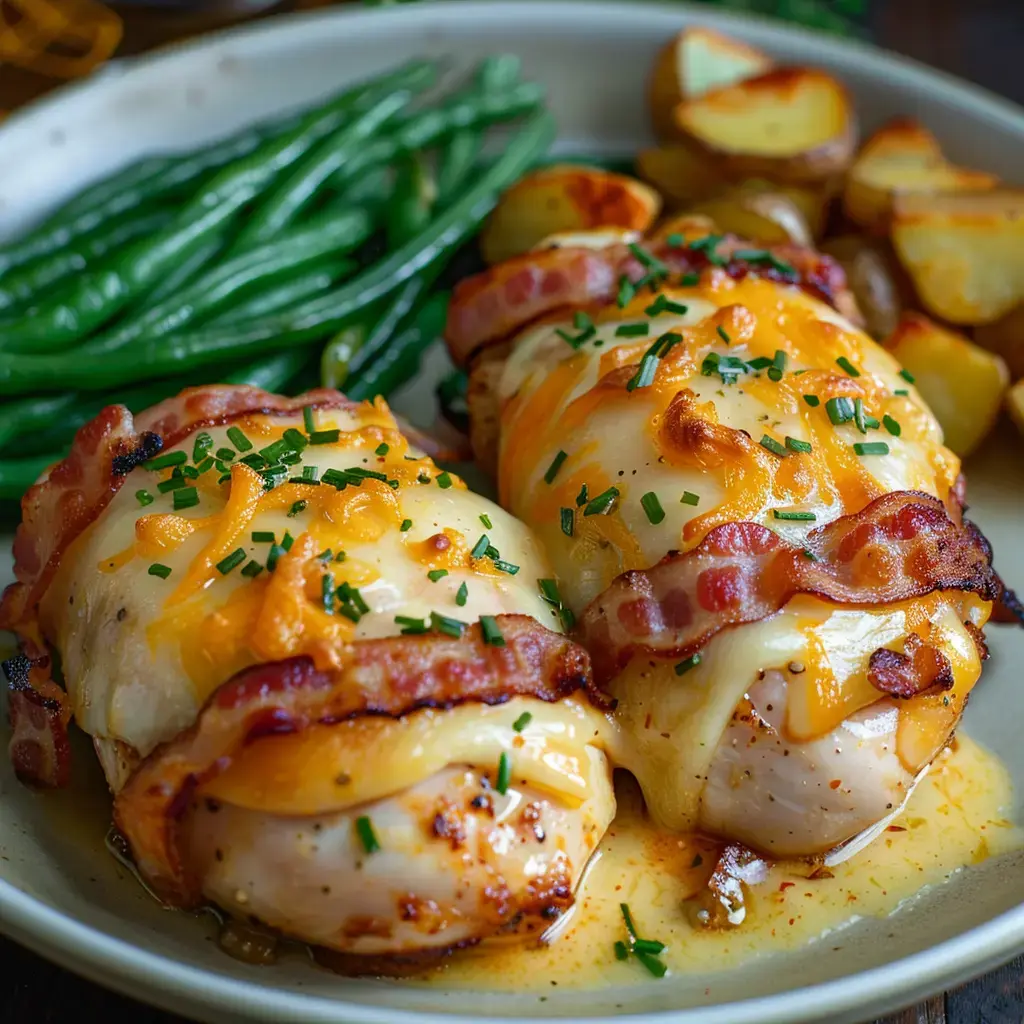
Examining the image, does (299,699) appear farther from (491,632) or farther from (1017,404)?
(1017,404)

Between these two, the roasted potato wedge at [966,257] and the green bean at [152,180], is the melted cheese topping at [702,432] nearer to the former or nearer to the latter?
the roasted potato wedge at [966,257]

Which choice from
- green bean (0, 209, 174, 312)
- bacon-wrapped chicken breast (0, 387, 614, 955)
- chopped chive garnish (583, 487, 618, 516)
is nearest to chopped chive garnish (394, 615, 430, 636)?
bacon-wrapped chicken breast (0, 387, 614, 955)

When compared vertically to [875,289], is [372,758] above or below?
above

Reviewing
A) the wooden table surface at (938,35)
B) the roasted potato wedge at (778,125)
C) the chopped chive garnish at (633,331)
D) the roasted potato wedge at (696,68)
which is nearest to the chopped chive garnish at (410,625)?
the chopped chive garnish at (633,331)

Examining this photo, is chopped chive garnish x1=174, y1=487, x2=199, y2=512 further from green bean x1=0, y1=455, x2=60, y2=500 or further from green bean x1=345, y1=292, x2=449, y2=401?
green bean x1=345, y1=292, x2=449, y2=401

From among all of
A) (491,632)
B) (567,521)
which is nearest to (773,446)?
(567,521)
